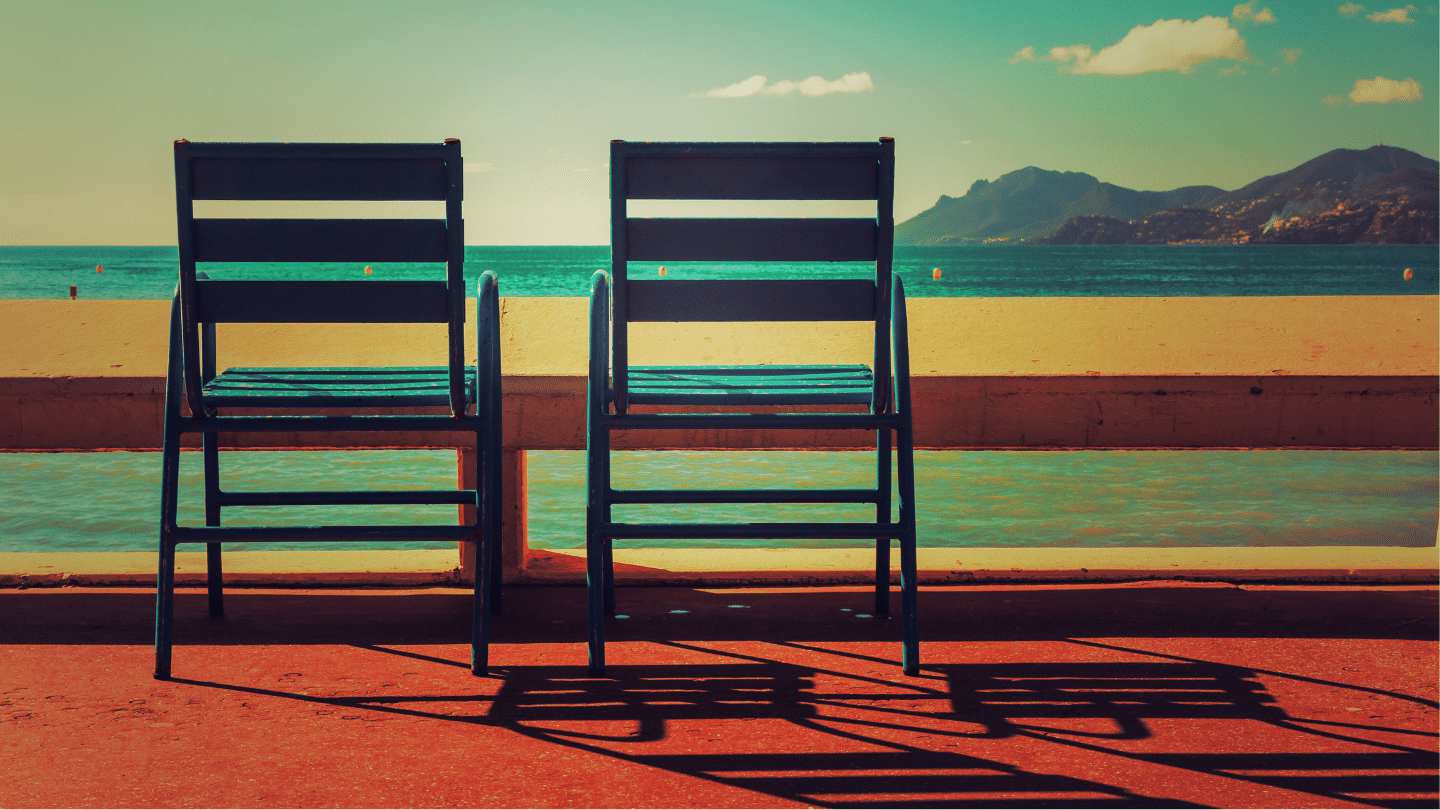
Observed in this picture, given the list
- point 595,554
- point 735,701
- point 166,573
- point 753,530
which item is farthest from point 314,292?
point 735,701

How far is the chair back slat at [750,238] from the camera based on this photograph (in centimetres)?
266

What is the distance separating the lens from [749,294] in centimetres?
272

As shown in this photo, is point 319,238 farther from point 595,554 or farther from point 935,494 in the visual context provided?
point 935,494

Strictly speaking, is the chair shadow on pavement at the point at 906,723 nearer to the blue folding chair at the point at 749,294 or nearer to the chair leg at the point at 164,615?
the chair leg at the point at 164,615

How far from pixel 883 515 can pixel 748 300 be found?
91cm

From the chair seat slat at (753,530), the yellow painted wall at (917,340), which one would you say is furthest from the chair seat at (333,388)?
the yellow painted wall at (917,340)

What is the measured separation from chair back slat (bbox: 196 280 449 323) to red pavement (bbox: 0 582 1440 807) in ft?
2.97

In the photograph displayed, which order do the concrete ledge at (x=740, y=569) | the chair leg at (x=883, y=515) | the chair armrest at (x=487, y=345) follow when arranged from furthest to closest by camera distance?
1. the concrete ledge at (x=740, y=569)
2. the chair leg at (x=883, y=515)
3. the chair armrest at (x=487, y=345)

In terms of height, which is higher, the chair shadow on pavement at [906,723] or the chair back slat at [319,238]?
the chair back slat at [319,238]

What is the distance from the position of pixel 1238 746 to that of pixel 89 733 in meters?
2.47

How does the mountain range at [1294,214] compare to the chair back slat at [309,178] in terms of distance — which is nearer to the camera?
the chair back slat at [309,178]

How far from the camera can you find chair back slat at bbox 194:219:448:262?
2.71 metres

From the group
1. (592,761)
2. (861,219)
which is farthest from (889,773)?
(861,219)

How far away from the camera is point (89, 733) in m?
2.42
